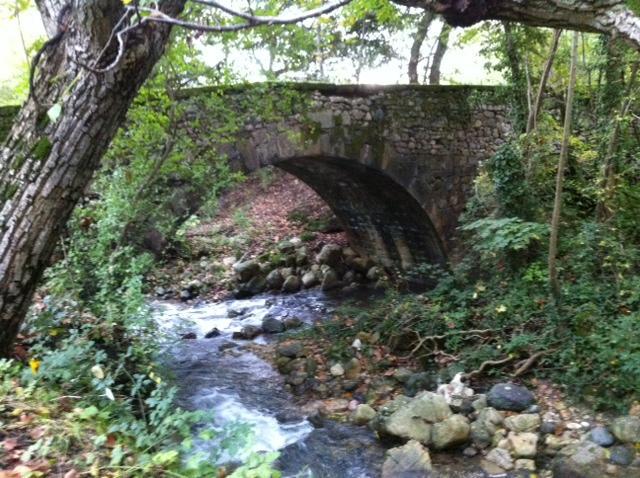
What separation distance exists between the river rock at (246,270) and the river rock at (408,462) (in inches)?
250

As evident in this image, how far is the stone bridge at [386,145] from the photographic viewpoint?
648cm

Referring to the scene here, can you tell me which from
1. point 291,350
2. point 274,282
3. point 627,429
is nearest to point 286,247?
point 274,282

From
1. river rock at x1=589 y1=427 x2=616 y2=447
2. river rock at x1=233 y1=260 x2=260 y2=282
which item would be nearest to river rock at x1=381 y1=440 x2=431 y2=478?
river rock at x1=589 y1=427 x2=616 y2=447

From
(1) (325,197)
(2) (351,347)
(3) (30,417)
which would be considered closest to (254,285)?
(1) (325,197)

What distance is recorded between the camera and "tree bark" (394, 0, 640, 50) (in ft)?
6.00

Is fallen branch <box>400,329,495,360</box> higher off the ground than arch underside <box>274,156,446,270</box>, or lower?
lower

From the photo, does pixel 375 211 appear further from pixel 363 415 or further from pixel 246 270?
pixel 363 415

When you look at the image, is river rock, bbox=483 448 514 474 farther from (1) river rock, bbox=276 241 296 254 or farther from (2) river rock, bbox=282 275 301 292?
(1) river rock, bbox=276 241 296 254

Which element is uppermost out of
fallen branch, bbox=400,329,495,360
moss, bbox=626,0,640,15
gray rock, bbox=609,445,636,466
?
moss, bbox=626,0,640,15

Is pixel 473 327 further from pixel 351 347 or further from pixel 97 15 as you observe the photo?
pixel 97 15

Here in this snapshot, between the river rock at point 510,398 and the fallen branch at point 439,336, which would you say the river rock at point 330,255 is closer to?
the fallen branch at point 439,336

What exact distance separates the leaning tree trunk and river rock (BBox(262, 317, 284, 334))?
518cm

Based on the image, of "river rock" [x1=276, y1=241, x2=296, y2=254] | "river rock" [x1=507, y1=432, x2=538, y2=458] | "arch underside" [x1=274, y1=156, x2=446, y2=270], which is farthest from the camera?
"river rock" [x1=276, y1=241, x2=296, y2=254]

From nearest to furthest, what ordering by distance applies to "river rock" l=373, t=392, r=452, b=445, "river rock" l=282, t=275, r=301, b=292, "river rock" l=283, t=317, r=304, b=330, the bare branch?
the bare branch < "river rock" l=373, t=392, r=452, b=445 < "river rock" l=283, t=317, r=304, b=330 < "river rock" l=282, t=275, r=301, b=292
